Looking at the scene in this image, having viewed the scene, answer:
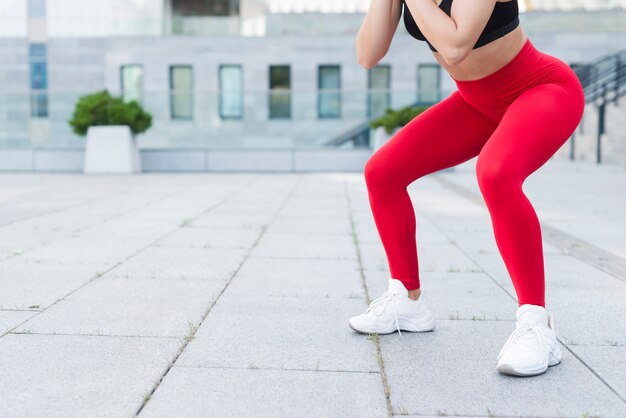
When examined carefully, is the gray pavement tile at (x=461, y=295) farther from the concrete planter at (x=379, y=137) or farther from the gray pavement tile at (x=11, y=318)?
the concrete planter at (x=379, y=137)

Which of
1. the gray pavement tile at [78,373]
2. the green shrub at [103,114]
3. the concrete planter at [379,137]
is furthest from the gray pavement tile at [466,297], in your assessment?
the green shrub at [103,114]

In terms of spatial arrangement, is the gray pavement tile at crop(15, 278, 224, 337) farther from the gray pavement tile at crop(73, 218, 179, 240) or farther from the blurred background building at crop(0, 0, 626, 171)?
the blurred background building at crop(0, 0, 626, 171)

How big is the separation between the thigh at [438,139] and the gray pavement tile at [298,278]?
1.20 m

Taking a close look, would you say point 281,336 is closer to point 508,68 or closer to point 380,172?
point 380,172

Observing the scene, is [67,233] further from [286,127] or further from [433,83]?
[433,83]

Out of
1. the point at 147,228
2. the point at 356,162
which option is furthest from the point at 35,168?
the point at 147,228

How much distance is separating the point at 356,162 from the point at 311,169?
117 centimetres

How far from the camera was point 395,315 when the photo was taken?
3305mm

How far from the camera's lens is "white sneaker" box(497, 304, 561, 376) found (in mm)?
2666

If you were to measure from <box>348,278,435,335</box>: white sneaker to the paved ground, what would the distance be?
6 centimetres

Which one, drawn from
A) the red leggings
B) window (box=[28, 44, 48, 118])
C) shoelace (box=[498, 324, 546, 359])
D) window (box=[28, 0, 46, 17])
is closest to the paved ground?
shoelace (box=[498, 324, 546, 359])

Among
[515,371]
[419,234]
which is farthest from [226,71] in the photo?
[515,371]

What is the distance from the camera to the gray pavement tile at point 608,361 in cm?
266

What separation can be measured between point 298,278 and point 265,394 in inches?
87.3
